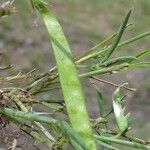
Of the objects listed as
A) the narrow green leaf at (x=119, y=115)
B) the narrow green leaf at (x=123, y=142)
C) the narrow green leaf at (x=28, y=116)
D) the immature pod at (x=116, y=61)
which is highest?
the immature pod at (x=116, y=61)

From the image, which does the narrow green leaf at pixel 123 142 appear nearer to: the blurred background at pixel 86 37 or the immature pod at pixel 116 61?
the immature pod at pixel 116 61

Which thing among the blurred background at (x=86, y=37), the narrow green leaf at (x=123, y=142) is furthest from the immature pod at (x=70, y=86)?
the blurred background at (x=86, y=37)

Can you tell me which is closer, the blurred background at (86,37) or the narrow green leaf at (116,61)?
the narrow green leaf at (116,61)

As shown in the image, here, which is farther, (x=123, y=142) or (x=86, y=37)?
(x=86, y=37)

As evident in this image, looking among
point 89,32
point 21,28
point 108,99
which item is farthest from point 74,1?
point 108,99

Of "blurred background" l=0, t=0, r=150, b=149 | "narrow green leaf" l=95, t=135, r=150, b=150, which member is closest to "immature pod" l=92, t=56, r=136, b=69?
"narrow green leaf" l=95, t=135, r=150, b=150

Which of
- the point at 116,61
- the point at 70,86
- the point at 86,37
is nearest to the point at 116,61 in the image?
the point at 116,61

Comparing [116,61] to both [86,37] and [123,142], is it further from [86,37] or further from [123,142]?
[86,37]
